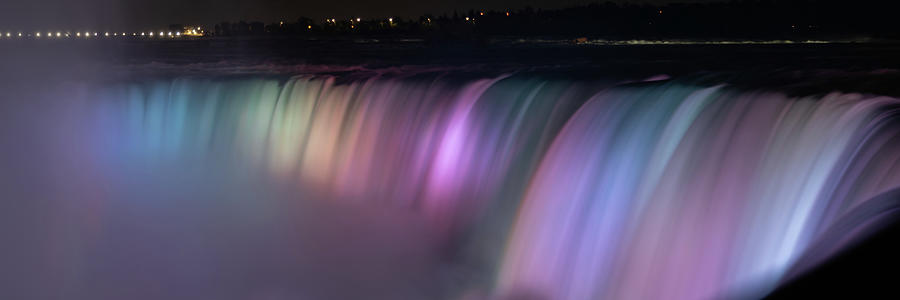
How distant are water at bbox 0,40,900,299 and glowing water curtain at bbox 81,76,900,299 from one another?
0.8 inches

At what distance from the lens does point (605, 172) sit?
752 centimetres

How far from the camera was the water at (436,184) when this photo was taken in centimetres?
575

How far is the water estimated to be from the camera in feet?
18.9

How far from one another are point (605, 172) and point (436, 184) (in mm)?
2864

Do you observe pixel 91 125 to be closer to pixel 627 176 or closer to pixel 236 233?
pixel 236 233

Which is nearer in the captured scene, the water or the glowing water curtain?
the glowing water curtain

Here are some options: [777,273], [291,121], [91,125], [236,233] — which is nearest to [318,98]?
[291,121]

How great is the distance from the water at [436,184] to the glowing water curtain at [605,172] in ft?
0.07

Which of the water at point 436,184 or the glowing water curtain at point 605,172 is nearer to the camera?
the glowing water curtain at point 605,172

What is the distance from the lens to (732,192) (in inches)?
239

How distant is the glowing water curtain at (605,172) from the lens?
5363 millimetres

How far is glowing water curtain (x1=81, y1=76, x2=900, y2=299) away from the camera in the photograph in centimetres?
536

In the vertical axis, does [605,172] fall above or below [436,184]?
above

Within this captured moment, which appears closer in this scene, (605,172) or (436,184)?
(605,172)
